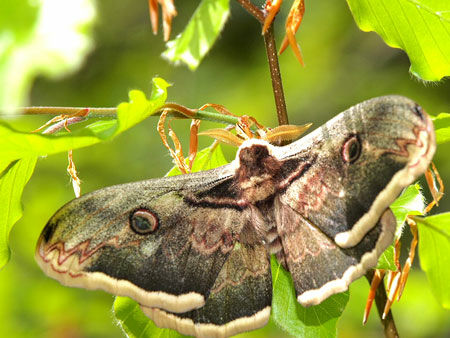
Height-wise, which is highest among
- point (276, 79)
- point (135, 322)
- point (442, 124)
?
point (442, 124)

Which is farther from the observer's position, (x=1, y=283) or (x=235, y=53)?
(x=235, y=53)

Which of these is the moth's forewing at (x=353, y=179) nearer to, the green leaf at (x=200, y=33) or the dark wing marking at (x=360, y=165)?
the dark wing marking at (x=360, y=165)

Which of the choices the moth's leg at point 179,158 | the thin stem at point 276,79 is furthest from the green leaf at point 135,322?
the thin stem at point 276,79

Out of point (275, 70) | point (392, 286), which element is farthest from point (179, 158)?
point (392, 286)

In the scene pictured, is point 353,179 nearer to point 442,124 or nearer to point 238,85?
point 442,124

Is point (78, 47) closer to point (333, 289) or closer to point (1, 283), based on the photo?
point (333, 289)

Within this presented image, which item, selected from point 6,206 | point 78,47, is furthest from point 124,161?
point 78,47

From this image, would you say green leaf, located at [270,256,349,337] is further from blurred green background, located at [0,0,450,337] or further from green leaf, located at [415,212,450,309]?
blurred green background, located at [0,0,450,337]
